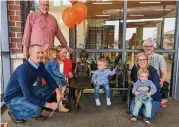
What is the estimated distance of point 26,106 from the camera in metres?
2.20

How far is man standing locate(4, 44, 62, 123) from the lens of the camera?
2096 mm

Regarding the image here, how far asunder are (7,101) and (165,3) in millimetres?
3192

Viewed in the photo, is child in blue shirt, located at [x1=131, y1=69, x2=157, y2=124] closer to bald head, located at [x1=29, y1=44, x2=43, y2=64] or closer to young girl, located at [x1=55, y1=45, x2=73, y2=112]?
young girl, located at [x1=55, y1=45, x2=73, y2=112]

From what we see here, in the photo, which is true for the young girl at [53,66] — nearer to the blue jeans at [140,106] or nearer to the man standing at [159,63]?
the blue jeans at [140,106]

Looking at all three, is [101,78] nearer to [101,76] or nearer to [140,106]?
[101,76]

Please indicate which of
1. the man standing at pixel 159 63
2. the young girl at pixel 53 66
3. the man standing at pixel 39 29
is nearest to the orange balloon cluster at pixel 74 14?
the man standing at pixel 39 29

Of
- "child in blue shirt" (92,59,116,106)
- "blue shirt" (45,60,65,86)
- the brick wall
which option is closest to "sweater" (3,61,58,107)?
"blue shirt" (45,60,65,86)

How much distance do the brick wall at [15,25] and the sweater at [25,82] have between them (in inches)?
37.8

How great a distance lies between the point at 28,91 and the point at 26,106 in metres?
0.26

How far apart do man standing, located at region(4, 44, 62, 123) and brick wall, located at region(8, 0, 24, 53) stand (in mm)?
900

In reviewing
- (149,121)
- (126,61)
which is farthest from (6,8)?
(149,121)

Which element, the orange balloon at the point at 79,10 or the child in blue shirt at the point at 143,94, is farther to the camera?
the orange balloon at the point at 79,10

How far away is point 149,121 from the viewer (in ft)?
8.10

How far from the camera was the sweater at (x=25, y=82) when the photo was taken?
6.76ft
